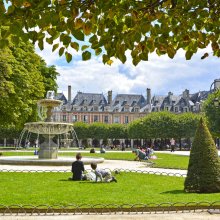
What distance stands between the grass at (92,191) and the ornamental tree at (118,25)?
6.39 m

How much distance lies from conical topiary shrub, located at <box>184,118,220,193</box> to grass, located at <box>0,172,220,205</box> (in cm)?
53

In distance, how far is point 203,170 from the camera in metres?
15.0

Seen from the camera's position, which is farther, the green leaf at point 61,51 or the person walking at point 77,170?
the person walking at point 77,170

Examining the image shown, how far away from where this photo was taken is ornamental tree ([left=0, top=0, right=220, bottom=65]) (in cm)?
605

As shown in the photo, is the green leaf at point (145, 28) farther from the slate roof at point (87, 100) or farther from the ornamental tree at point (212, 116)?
the slate roof at point (87, 100)

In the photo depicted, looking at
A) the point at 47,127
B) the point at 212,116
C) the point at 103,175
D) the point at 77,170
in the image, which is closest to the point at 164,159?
the point at 47,127

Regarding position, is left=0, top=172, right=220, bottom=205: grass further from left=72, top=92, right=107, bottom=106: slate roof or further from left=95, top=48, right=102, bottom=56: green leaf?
left=72, top=92, right=107, bottom=106: slate roof

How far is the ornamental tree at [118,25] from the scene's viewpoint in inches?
238

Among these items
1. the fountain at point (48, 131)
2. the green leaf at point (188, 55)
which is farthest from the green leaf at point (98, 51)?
the fountain at point (48, 131)

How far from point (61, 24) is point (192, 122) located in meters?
88.7

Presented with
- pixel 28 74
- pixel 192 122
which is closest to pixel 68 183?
pixel 28 74

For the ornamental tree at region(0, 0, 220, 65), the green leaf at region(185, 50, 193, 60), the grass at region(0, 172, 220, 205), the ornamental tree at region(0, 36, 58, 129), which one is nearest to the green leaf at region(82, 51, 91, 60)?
the ornamental tree at region(0, 0, 220, 65)

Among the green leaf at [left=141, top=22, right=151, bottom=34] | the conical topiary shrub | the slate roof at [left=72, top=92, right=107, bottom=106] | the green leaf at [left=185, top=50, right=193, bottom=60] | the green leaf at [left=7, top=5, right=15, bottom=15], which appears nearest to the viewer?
the green leaf at [left=7, top=5, right=15, bottom=15]

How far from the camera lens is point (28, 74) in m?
39.2
